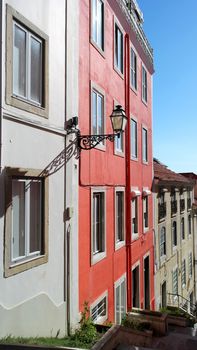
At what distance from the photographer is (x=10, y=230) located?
6500 millimetres

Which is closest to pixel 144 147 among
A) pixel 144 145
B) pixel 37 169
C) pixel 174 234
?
pixel 144 145

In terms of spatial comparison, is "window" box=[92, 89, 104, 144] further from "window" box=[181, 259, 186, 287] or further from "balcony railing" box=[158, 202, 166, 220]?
"window" box=[181, 259, 186, 287]

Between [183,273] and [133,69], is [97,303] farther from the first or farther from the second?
[183,273]

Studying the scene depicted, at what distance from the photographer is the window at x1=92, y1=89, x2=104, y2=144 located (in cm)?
1104

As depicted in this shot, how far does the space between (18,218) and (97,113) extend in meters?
5.23

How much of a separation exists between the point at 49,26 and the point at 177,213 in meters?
18.2

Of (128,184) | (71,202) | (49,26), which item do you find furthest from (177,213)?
(49,26)

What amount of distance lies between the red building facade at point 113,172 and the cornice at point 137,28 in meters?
A: 0.04

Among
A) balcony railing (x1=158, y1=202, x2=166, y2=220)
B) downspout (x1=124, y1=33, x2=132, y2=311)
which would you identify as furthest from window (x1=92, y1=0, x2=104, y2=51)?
balcony railing (x1=158, y1=202, x2=166, y2=220)

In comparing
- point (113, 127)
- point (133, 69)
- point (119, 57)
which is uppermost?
point (133, 69)

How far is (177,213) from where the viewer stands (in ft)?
80.5

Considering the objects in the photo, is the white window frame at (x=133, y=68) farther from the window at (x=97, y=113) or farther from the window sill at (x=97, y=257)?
the window sill at (x=97, y=257)

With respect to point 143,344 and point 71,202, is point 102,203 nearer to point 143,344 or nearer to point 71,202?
point 71,202

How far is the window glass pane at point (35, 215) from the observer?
24.3ft
